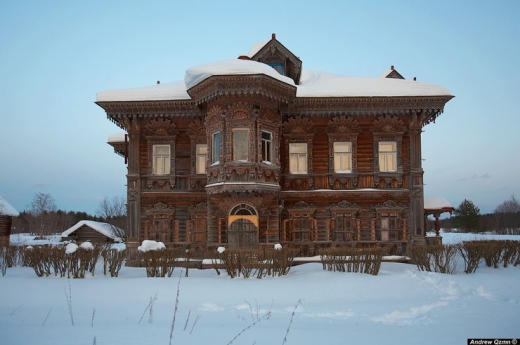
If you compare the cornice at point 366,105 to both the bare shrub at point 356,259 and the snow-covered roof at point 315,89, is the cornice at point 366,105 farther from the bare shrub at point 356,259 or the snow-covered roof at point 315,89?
the bare shrub at point 356,259

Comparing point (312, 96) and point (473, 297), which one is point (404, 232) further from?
point (473, 297)

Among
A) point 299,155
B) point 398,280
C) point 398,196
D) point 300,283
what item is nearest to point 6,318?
point 300,283

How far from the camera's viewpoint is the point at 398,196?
60.9 feet

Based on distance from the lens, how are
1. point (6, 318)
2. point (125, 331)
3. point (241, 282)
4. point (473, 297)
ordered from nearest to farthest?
point (125, 331) → point (6, 318) → point (473, 297) → point (241, 282)

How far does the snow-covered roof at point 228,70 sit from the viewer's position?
15992mm

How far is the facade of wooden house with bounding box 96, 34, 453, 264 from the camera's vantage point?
18266 millimetres

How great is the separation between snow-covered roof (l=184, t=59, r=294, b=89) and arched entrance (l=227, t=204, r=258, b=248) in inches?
208

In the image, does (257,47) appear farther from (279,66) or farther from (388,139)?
(388,139)

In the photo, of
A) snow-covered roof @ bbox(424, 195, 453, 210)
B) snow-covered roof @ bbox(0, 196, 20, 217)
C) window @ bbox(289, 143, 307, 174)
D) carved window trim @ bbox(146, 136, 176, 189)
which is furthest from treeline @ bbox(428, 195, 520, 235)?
snow-covered roof @ bbox(0, 196, 20, 217)

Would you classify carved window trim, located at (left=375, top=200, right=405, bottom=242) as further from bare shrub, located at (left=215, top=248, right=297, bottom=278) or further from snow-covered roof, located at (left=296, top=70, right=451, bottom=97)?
bare shrub, located at (left=215, top=248, right=297, bottom=278)

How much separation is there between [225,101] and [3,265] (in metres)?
9.67

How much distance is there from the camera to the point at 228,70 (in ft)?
52.5

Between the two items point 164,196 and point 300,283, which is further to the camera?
point 164,196

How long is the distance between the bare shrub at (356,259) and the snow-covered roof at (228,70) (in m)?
7.20
